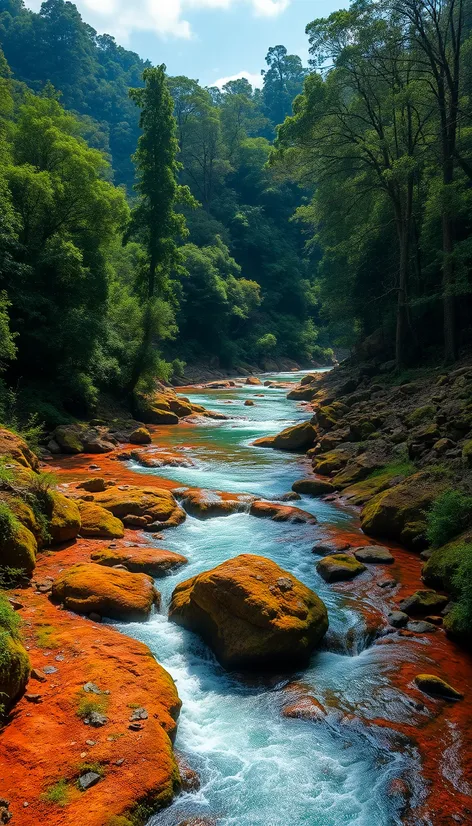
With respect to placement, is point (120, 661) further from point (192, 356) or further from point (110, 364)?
point (192, 356)

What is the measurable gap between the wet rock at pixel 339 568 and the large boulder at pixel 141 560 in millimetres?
2470

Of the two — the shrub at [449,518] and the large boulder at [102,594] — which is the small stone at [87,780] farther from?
the shrub at [449,518]

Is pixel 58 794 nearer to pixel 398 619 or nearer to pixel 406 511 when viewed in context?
pixel 398 619

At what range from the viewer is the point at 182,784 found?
4309 mm

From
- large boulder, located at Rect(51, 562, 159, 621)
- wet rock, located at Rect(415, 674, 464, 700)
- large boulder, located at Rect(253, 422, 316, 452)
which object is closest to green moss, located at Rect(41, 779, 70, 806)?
large boulder, located at Rect(51, 562, 159, 621)

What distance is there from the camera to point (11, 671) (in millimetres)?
4449

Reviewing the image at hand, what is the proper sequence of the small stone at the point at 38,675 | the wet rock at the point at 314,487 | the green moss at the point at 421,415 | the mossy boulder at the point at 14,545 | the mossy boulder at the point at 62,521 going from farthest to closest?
1. the green moss at the point at 421,415
2. the wet rock at the point at 314,487
3. the mossy boulder at the point at 62,521
4. the mossy boulder at the point at 14,545
5. the small stone at the point at 38,675

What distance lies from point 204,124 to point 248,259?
59.8 ft

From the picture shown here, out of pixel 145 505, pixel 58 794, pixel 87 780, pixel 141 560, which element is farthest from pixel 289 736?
pixel 145 505

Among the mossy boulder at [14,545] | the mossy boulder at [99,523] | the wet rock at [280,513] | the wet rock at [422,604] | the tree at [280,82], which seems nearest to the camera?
the mossy boulder at [14,545]

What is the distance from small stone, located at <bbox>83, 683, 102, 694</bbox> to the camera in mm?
4738

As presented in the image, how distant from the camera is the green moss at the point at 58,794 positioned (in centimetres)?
362

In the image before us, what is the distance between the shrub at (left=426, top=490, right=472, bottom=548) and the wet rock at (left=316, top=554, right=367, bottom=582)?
1.38 metres

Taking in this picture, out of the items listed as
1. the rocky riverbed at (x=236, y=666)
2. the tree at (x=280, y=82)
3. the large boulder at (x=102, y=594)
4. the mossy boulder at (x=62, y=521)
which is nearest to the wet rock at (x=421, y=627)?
the rocky riverbed at (x=236, y=666)
